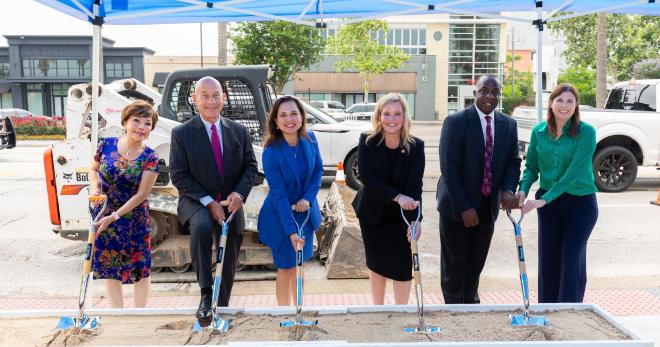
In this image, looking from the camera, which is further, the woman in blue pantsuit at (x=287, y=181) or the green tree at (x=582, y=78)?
the green tree at (x=582, y=78)

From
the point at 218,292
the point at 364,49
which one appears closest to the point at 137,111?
the point at 218,292

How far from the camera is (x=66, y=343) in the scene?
348cm

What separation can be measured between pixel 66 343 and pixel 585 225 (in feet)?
11.7

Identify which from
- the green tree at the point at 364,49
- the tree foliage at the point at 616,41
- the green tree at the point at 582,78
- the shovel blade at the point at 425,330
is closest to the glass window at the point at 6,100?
the green tree at the point at 364,49

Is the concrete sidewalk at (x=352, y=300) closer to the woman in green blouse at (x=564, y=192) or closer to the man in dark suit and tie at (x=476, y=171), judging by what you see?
the woman in green blouse at (x=564, y=192)

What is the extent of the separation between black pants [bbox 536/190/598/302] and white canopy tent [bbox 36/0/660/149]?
5.12ft

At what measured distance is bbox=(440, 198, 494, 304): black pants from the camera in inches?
175

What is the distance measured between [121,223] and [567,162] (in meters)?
3.26

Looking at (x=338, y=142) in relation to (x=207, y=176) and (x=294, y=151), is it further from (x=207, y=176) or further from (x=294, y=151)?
(x=207, y=176)

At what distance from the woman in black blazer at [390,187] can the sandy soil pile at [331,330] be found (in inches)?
23.3

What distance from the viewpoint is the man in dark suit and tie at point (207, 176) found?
13.7 ft

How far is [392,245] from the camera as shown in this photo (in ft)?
14.6

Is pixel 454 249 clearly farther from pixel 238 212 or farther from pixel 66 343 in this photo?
pixel 66 343

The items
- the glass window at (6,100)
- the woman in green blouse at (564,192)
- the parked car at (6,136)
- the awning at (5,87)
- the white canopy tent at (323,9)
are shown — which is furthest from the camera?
the glass window at (6,100)
